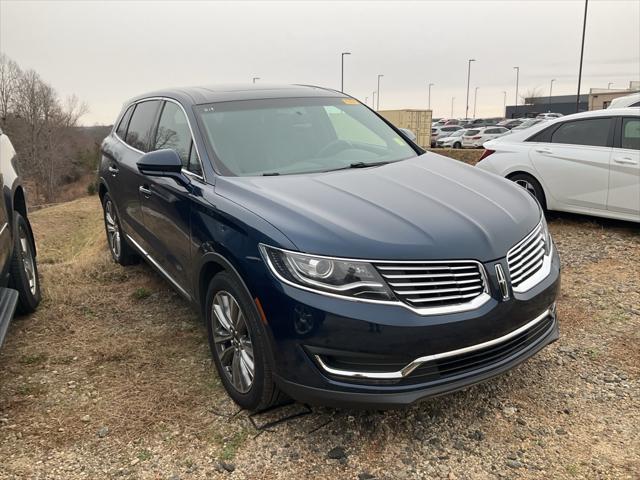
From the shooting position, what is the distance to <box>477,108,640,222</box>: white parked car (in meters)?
6.35

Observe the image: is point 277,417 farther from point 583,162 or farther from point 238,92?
point 583,162

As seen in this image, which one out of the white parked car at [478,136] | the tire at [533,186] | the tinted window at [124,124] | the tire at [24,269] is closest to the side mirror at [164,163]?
the tire at [24,269]

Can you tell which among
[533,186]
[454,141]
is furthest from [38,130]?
[533,186]

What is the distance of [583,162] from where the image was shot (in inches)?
262

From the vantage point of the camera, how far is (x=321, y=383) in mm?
2570

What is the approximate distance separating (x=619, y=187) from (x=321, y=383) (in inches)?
208

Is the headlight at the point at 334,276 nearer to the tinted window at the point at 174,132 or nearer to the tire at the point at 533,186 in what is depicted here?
the tinted window at the point at 174,132

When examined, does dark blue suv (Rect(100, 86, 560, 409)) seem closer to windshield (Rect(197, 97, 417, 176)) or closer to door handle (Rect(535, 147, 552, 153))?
windshield (Rect(197, 97, 417, 176))

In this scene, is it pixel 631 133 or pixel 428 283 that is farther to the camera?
pixel 631 133

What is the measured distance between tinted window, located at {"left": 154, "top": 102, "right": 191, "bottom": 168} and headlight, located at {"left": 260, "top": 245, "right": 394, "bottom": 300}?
57.2 inches

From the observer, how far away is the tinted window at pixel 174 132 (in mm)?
3760

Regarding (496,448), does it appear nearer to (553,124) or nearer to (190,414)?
(190,414)

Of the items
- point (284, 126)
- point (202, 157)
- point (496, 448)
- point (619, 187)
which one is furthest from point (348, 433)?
point (619, 187)

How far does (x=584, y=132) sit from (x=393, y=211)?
5067 millimetres
